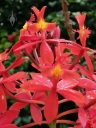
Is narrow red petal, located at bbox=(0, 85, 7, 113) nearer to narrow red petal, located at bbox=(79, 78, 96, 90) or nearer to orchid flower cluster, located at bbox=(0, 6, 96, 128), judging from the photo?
orchid flower cluster, located at bbox=(0, 6, 96, 128)

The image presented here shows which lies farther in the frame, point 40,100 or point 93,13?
point 93,13

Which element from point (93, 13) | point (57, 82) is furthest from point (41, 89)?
point (93, 13)

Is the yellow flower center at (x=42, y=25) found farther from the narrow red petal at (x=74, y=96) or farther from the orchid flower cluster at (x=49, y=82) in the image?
the narrow red petal at (x=74, y=96)

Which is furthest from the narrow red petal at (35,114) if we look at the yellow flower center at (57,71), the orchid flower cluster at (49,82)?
the yellow flower center at (57,71)

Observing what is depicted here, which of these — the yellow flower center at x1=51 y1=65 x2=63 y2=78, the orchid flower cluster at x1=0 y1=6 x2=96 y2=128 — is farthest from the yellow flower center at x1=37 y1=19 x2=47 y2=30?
the yellow flower center at x1=51 y1=65 x2=63 y2=78

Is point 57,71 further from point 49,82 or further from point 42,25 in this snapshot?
point 42,25

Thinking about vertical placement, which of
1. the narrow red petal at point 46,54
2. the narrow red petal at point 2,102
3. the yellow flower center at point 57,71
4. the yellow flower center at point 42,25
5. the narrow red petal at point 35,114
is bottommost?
the narrow red petal at point 35,114

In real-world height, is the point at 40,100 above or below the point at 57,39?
below

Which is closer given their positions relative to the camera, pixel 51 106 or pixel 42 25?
pixel 51 106

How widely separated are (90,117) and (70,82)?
75 millimetres

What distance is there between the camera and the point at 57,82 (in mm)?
774

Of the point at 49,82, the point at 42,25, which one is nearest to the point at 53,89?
the point at 49,82

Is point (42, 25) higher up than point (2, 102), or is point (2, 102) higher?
point (42, 25)

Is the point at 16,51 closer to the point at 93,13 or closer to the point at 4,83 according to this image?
the point at 4,83
